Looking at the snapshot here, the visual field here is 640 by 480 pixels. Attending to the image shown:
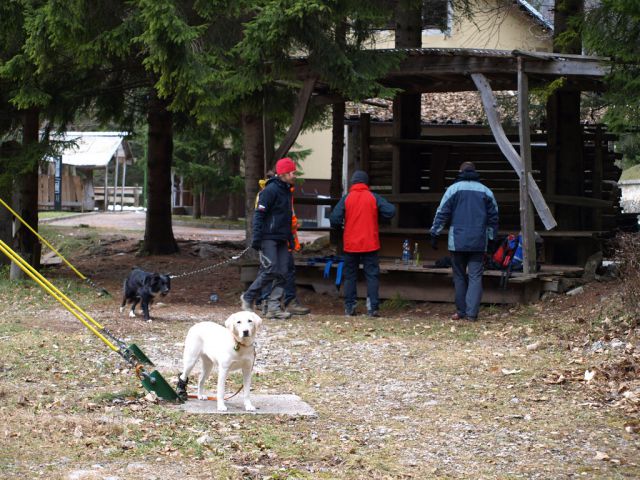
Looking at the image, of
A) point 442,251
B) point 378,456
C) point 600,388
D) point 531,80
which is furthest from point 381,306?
point 378,456

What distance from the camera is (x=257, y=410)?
8016mm

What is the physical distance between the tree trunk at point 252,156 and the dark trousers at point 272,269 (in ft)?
10.3

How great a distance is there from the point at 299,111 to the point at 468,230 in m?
3.32

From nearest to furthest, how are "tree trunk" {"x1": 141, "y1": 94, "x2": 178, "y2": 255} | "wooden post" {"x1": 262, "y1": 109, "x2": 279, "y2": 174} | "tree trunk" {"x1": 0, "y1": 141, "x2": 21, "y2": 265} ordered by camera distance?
"wooden post" {"x1": 262, "y1": 109, "x2": 279, "y2": 174}, "tree trunk" {"x1": 0, "y1": 141, "x2": 21, "y2": 265}, "tree trunk" {"x1": 141, "y1": 94, "x2": 178, "y2": 255}

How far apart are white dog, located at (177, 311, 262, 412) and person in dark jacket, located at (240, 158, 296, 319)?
5305mm

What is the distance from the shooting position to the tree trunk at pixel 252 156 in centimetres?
1681

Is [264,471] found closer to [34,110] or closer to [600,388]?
[600,388]

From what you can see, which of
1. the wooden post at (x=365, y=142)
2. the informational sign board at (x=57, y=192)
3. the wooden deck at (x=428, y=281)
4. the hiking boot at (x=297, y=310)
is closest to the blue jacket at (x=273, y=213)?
the hiking boot at (x=297, y=310)

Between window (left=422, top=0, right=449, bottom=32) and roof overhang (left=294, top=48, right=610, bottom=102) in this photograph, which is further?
window (left=422, top=0, right=449, bottom=32)

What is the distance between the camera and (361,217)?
13.9 m

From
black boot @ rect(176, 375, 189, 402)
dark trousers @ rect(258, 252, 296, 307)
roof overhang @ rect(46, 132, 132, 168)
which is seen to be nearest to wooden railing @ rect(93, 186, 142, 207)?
roof overhang @ rect(46, 132, 132, 168)

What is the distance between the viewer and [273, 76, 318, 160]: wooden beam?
14883 mm

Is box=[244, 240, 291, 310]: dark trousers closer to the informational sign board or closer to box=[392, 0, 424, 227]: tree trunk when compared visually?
box=[392, 0, 424, 227]: tree trunk

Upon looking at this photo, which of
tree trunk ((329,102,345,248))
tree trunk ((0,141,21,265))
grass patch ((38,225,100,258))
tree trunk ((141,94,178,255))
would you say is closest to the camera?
tree trunk ((0,141,21,265))
